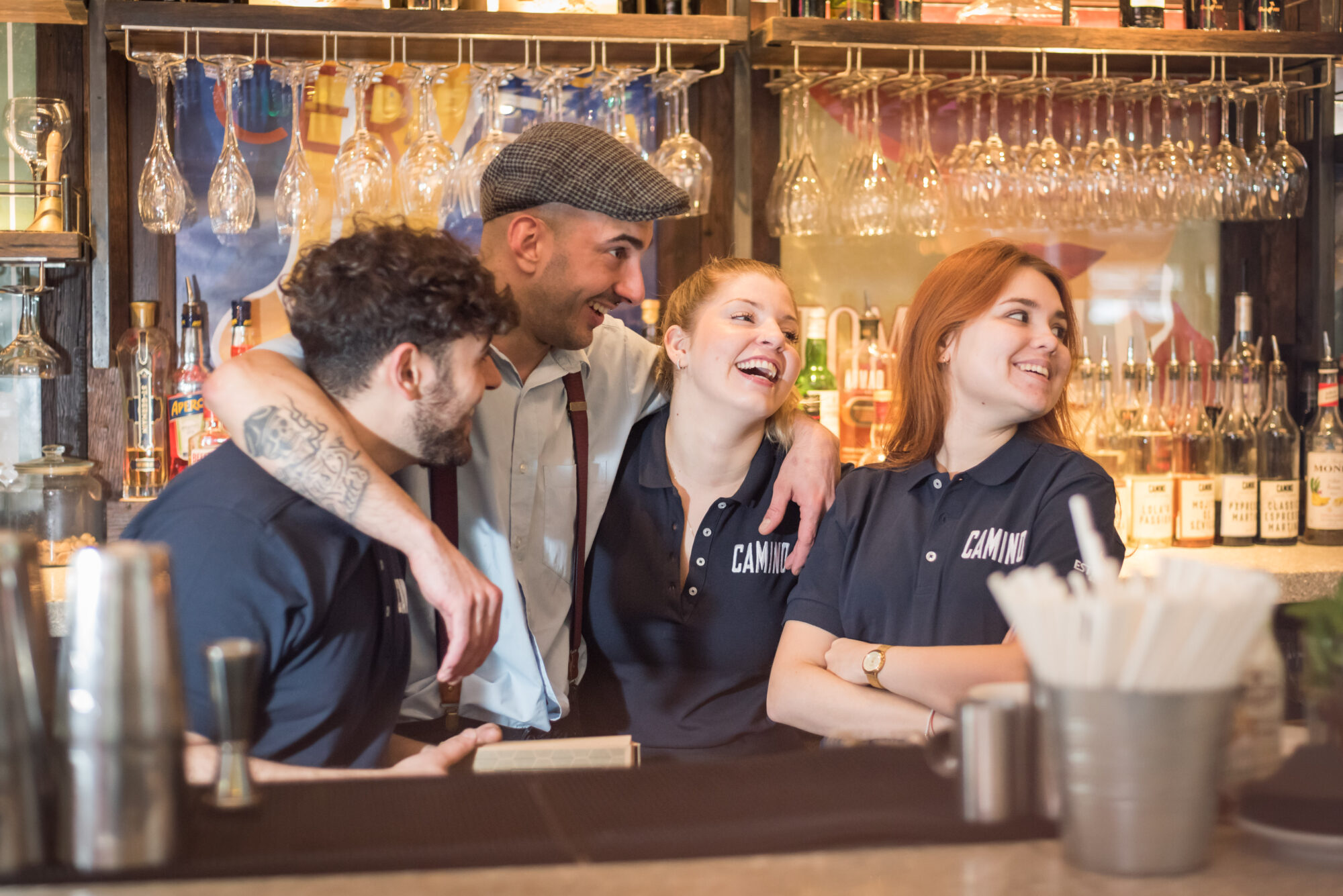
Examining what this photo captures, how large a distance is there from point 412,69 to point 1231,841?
209 cm

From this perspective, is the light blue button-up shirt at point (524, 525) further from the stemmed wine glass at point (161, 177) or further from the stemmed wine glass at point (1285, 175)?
the stemmed wine glass at point (1285, 175)

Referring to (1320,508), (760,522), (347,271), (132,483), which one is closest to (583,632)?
(760,522)

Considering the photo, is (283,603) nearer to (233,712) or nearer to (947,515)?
(233,712)

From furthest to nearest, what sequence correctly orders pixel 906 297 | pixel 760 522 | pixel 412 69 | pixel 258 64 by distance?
pixel 906 297 < pixel 258 64 < pixel 412 69 < pixel 760 522

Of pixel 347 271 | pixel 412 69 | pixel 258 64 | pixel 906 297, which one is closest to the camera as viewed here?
pixel 347 271

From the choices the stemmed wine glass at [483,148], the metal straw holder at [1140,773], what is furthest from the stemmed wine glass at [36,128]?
the metal straw holder at [1140,773]

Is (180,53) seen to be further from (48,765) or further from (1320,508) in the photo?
(1320,508)

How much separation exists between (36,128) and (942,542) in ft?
6.59

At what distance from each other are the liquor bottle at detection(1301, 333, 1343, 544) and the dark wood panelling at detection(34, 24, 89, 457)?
2.73 metres

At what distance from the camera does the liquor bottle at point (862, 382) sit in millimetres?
2754

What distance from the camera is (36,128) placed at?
252cm

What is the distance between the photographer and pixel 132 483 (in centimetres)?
256

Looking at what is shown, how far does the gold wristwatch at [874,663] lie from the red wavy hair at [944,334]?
35 centimetres

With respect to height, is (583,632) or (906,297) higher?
(906,297)
